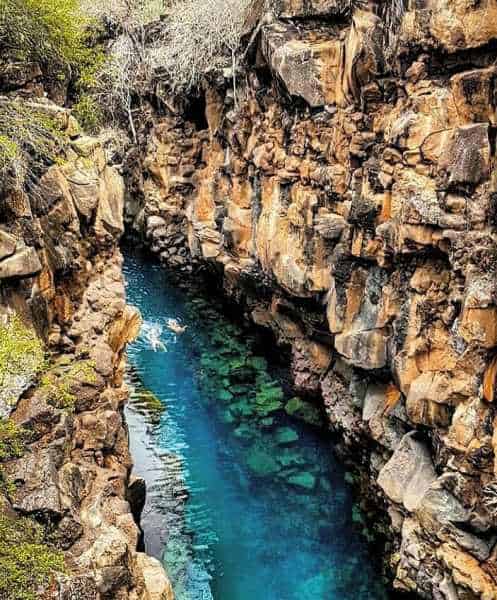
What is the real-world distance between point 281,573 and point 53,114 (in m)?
9.98

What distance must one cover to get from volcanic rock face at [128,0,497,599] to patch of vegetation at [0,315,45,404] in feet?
22.1

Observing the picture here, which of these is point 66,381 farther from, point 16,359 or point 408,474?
point 408,474

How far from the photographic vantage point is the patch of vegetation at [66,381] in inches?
367

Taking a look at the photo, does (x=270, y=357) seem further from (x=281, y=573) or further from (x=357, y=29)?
(x=357, y=29)

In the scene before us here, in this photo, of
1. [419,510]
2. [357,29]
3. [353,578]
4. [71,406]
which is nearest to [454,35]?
[357,29]

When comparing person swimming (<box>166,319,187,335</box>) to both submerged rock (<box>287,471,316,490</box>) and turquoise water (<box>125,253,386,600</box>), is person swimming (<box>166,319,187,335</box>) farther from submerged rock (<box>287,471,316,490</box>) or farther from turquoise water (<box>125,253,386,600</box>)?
submerged rock (<box>287,471,316,490</box>)

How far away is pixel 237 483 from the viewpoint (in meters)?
15.6

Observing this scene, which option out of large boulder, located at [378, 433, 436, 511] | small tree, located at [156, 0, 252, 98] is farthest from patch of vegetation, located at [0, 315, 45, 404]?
small tree, located at [156, 0, 252, 98]

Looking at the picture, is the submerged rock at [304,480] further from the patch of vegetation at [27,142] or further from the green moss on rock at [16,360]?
the patch of vegetation at [27,142]

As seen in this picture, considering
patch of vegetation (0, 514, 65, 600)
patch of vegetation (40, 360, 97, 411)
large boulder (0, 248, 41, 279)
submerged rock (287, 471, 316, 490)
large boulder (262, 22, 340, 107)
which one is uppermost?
large boulder (262, 22, 340, 107)

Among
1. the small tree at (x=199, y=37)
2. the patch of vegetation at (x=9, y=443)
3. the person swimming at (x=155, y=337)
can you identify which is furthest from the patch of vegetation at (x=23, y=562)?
the small tree at (x=199, y=37)

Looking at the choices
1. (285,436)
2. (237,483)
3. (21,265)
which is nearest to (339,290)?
(285,436)

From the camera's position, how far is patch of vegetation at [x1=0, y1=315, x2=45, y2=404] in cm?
805

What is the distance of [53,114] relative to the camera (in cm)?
1182
